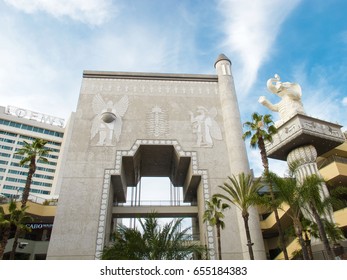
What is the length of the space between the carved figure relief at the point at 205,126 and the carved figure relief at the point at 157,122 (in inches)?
119

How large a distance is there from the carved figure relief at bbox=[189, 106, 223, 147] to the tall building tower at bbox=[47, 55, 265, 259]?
108 mm

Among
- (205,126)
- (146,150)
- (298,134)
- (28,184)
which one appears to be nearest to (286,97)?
(298,134)

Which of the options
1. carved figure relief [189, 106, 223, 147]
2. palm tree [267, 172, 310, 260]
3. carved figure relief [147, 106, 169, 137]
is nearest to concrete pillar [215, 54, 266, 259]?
carved figure relief [189, 106, 223, 147]

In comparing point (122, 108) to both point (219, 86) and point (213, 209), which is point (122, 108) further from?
point (213, 209)

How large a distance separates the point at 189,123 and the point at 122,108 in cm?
752

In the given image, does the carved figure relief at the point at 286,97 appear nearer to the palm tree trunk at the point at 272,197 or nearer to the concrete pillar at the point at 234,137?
the concrete pillar at the point at 234,137

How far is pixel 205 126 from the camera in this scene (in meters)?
29.4

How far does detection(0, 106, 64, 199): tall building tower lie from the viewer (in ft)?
258

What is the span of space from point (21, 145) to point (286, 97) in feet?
262

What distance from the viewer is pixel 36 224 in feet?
112

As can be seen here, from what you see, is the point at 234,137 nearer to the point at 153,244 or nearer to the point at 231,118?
the point at 231,118

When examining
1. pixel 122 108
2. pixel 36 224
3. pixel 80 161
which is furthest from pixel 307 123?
pixel 36 224

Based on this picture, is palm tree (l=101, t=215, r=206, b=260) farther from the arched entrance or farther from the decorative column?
the decorative column

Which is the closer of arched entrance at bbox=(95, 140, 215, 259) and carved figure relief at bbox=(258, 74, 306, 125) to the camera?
arched entrance at bbox=(95, 140, 215, 259)
